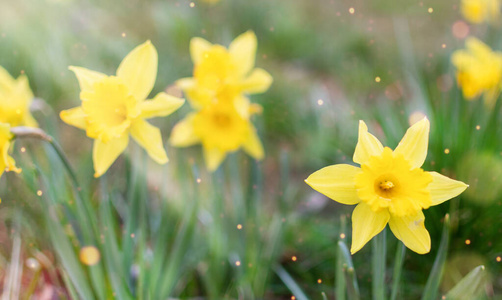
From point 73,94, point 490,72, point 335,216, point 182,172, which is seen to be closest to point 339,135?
point 335,216

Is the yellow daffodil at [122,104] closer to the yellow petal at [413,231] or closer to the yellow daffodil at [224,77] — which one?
the yellow daffodil at [224,77]

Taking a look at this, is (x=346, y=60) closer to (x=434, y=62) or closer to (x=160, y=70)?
(x=434, y=62)

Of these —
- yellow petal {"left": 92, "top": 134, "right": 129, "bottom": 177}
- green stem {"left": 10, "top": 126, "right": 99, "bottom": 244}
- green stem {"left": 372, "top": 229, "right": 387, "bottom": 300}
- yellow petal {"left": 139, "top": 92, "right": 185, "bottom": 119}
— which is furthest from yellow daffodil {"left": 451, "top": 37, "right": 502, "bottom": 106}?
green stem {"left": 10, "top": 126, "right": 99, "bottom": 244}

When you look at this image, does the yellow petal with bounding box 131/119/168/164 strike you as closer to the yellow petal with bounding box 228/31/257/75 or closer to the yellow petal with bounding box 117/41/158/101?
the yellow petal with bounding box 117/41/158/101

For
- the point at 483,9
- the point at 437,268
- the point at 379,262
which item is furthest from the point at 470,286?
the point at 483,9

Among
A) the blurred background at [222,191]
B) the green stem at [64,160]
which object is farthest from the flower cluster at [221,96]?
the green stem at [64,160]

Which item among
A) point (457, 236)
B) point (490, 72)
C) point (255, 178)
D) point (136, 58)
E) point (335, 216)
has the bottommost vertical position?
point (335, 216)
